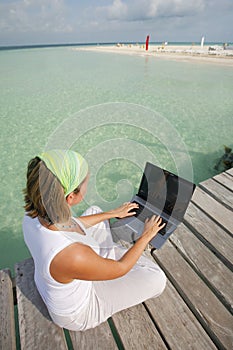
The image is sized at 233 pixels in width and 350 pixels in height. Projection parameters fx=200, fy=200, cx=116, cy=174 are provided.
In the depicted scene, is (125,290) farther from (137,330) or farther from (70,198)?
(70,198)

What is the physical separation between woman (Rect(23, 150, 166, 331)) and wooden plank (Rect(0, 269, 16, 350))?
36cm

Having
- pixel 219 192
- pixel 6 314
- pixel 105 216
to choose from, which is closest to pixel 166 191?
pixel 105 216

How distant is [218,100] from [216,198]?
7997mm

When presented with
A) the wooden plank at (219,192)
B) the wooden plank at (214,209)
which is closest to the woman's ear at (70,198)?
the wooden plank at (214,209)

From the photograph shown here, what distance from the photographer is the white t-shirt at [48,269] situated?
93 cm

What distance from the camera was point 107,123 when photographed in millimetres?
6434

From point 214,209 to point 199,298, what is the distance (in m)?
1.10

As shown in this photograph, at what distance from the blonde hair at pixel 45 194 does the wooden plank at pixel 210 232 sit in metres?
1.60

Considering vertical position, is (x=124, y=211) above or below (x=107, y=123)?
above

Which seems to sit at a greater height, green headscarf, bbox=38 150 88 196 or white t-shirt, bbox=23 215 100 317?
green headscarf, bbox=38 150 88 196

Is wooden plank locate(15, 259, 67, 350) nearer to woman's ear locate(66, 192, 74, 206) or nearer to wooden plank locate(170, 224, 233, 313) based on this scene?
woman's ear locate(66, 192, 74, 206)

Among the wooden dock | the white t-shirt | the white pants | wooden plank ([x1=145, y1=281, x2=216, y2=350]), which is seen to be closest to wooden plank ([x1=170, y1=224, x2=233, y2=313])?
the wooden dock

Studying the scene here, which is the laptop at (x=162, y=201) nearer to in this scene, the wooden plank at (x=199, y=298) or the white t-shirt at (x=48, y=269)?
the wooden plank at (x=199, y=298)

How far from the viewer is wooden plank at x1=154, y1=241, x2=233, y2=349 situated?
53.5 inches
